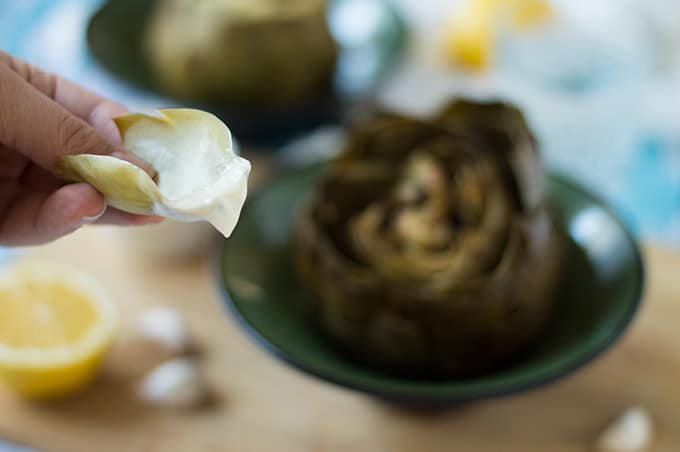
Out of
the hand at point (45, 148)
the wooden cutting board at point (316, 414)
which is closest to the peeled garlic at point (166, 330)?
the wooden cutting board at point (316, 414)

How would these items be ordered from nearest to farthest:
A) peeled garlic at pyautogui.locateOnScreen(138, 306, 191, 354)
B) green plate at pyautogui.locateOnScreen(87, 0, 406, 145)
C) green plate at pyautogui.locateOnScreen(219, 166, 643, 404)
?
green plate at pyautogui.locateOnScreen(219, 166, 643, 404)
peeled garlic at pyautogui.locateOnScreen(138, 306, 191, 354)
green plate at pyautogui.locateOnScreen(87, 0, 406, 145)

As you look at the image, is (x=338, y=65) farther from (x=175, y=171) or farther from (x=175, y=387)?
(x=175, y=171)

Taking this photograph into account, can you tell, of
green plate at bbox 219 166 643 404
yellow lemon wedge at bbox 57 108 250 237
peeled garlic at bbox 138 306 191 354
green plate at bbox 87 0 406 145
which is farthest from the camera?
green plate at bbox 87 0 406 145

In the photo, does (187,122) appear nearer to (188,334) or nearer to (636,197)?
(188,334)

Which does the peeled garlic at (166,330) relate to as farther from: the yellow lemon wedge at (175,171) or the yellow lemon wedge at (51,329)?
the yellow lemon wedge at (175,171)

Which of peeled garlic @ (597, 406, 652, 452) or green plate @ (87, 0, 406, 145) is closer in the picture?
peeled garlic @ (597, 406, 652, 452)

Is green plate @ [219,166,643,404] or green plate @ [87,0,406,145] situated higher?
green plate @ [219,166,643,404]

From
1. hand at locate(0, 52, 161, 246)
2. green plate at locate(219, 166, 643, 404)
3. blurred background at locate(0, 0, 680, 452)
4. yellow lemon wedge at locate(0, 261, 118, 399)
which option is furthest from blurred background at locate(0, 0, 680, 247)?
hand at locate(0, 52, 161, 246)

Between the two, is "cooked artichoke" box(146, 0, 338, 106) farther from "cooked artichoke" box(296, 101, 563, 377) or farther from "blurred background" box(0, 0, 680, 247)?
"cooked artichoke" box(296, 101, 563, 377)
